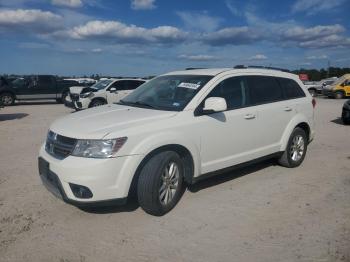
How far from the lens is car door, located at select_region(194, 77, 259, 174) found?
4934 mm

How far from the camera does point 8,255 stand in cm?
355

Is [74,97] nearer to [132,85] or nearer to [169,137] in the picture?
[132,85]

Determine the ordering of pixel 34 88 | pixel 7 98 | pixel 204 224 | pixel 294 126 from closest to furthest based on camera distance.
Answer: pixel 204 224
pixel 294 126
pixel 7 98
pixel 34 88

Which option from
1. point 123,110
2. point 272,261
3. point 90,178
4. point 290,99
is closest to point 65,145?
point 90,178

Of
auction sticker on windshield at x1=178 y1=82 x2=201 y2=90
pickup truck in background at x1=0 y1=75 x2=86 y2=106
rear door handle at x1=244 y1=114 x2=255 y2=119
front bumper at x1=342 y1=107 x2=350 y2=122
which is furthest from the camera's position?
pickup truck in background at x1=0 y1=75 x2=86 y2=106

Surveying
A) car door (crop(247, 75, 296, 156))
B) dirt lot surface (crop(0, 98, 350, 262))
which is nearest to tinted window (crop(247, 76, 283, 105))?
car door (crop(247, 75, 296, 156))

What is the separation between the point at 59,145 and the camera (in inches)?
171

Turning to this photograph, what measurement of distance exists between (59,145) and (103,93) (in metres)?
12.1

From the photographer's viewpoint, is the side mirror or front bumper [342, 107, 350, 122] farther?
front bumper [342, 107, 350, 122]

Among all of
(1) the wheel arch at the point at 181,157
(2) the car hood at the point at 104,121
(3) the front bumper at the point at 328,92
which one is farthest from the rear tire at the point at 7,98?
(3) the front bumper at the point at 328,92

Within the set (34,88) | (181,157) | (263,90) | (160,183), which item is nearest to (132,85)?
(34,88)

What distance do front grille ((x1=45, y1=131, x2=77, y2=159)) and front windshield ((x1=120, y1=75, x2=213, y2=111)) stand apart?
4.26 ft

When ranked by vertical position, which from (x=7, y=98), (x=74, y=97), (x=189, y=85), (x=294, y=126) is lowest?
(x=7, y=98)

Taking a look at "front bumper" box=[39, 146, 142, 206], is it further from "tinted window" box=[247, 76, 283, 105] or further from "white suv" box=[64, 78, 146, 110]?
"white suv" box=[64, 78, 146, 110]
